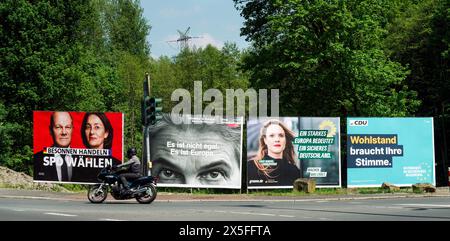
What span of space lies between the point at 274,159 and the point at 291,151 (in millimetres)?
890

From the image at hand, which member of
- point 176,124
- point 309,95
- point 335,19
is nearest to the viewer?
point 176,124

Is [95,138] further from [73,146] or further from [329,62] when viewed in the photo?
[329,62]

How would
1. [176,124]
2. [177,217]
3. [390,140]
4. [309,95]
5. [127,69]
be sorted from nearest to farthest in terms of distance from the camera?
[177,217] → [176,124] → [390,140] → [309,95] → [127,69]

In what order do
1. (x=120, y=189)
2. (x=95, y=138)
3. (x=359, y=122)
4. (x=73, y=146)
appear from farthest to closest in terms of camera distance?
(x=359, y=122), (x=95, y=138), (x=73, y=146), (x=120, y=189)

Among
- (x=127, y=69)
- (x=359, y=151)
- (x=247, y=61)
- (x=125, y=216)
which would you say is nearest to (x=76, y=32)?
(x=247, y=61)

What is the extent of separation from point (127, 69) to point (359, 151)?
146 ft

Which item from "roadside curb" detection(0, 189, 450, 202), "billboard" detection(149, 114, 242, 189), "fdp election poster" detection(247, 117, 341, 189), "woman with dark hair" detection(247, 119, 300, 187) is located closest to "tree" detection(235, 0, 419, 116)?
"fdp election poster" detection(247, 117, 341, 189)

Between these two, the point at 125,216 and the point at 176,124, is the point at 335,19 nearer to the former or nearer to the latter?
the point at 176,124

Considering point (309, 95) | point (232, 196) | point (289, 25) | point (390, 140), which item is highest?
point (289, 25)

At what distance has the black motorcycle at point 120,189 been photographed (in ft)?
71.4

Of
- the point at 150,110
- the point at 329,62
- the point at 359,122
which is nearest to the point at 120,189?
the point at 150,110

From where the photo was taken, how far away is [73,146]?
29.3 m

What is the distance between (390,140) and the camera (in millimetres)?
31750

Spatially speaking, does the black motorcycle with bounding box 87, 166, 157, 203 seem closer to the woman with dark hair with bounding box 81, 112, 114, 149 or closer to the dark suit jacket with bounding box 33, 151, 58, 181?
the woman with dark hair with bounding box 81, 112, 114, 149
